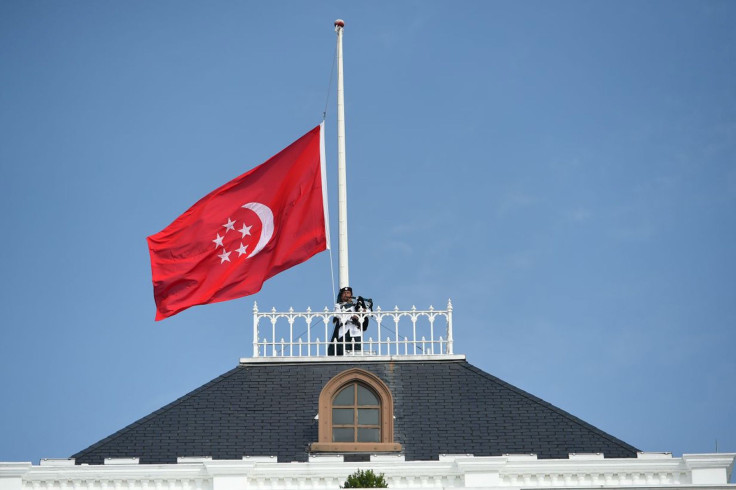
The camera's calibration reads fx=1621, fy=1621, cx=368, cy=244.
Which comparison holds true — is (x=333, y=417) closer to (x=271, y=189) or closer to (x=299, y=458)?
(x=299, y=458)

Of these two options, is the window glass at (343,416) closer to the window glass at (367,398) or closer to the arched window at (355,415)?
the arched window at (355,415)

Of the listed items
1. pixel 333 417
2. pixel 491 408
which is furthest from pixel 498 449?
pixel 333 417

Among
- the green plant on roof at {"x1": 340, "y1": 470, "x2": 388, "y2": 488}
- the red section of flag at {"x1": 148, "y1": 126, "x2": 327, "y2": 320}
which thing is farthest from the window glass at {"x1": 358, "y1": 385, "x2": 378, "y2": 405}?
the red section of flag at {"x1": 148, "y1": 126, "x2": 327, "y2": 320}

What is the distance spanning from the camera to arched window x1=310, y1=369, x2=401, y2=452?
3947 centimetres

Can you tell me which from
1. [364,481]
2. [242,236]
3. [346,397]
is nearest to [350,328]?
[346,397]

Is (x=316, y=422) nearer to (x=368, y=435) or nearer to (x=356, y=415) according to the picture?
(x=356, y=415)

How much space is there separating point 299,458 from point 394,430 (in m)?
2.49

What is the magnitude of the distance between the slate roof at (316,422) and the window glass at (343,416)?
582 millimetres

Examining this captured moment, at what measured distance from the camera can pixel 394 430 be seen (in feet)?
131

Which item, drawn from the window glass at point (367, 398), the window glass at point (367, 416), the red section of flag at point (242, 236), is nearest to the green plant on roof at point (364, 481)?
the window glass at point (367, 416)

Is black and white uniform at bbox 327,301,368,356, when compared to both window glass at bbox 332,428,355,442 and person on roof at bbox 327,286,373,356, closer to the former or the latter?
person on roof at bbox 327,286,373,356

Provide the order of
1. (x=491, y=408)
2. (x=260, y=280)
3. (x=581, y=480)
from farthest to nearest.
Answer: (x=260, y=280)
(x=491, y=408)
(x=581, y=480)

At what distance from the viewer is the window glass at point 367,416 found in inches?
1576

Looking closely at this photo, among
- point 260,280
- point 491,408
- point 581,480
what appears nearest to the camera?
point 581,480
